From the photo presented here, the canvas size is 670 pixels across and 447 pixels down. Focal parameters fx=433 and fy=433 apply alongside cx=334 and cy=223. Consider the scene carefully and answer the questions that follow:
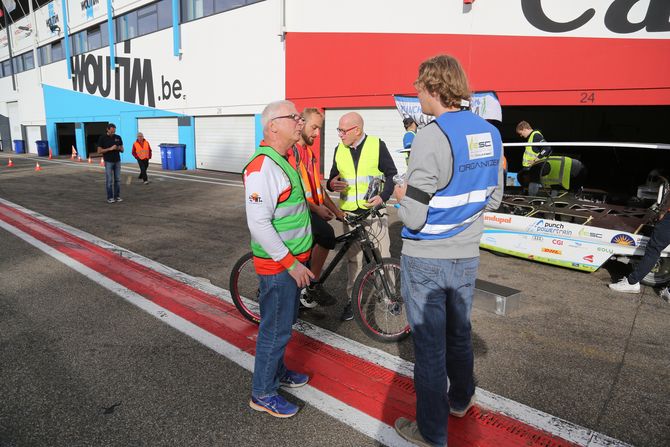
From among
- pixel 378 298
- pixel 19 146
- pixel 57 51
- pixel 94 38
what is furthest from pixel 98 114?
pixel 378 298

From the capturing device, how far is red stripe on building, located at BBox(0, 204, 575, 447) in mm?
2484

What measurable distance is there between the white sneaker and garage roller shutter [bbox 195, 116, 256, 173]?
14.2 metres

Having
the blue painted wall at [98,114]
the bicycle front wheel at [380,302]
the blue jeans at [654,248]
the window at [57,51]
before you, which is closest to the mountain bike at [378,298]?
the bicycle front wheel at [380,302]

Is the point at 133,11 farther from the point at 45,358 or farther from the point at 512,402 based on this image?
the point at 512,402

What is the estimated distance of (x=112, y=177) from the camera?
10812mm

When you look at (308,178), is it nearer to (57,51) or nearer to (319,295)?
(319,295)

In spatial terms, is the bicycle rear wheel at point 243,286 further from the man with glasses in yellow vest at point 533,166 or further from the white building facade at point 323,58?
the white building facade at point 323,58

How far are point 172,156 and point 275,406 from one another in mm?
18715

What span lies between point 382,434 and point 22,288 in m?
4.38

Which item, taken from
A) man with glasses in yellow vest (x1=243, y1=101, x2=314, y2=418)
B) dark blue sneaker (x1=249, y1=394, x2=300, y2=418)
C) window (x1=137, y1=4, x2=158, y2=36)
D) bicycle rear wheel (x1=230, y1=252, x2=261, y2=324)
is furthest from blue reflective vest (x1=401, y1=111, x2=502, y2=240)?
window (x1=137, y1=4, x2=158, y2=36)

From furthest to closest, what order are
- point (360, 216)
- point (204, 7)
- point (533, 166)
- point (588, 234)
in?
point (204, 7)
point (533, 166)
point (588, 234)
point (360, 216)

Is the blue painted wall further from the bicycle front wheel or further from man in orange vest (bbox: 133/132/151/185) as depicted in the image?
the bicycle front wheel

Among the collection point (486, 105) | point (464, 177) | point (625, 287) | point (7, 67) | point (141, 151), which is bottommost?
point (625, 287)

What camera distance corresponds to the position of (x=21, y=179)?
15.8 metres
